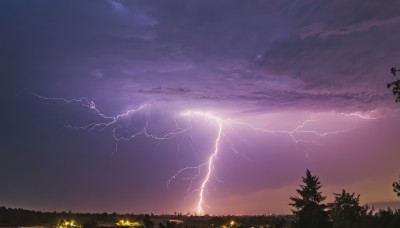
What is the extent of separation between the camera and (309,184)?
25.1 metres

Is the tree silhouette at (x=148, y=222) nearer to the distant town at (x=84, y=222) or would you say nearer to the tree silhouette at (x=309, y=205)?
the tree silhouette at (x=309, y=205)

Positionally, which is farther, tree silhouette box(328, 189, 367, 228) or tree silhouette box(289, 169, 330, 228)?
tree silhouette box(328, 189, 367, 228)

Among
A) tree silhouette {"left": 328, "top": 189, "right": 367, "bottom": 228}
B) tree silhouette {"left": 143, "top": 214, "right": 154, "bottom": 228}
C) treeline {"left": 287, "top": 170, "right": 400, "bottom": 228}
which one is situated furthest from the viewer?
tree silhouette {"left": 328, "top": 189, "right": 367, "bottom": 228}

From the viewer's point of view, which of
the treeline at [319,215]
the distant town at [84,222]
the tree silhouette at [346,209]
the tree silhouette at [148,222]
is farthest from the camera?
the distant town at [84,222]

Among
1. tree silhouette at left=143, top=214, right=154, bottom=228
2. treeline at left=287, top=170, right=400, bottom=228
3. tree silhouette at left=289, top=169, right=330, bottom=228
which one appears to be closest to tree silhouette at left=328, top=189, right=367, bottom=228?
treeline at left=287, top=170, right=400, bottom=228

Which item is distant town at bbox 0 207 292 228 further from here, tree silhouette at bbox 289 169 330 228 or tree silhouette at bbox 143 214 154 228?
tree silhouette at bbox 143 214 154 228

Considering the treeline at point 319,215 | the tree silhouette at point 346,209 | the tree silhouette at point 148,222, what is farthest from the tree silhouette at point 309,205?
the tree silhouette at point 148,222

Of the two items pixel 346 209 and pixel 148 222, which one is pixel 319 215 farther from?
pixel 148 222

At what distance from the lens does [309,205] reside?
2480cm

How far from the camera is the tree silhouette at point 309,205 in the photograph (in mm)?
24156

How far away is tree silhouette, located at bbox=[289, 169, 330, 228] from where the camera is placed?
24156mm

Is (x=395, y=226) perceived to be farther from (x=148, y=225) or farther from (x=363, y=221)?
(x=148, y=225)

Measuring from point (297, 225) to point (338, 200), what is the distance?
9.95 m

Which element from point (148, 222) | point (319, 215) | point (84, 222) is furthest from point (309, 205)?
point (84, 222)
